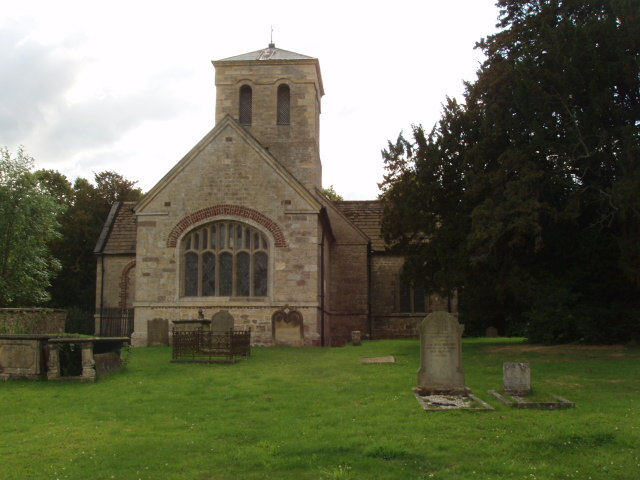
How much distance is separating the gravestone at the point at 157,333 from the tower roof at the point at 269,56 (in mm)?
15775

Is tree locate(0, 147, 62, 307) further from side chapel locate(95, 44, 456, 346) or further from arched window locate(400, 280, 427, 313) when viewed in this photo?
arched window locate(400, 280, 427, 313)

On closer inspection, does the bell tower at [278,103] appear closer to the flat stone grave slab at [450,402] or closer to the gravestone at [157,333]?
the gravestone at [157,333]

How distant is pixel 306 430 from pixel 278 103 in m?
26.9

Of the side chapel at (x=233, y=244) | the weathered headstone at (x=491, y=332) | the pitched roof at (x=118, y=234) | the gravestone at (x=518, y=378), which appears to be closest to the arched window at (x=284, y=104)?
the side chapel at (x=233, y=244)

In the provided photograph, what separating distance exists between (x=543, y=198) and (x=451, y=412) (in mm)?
13249

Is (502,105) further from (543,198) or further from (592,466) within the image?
(592,466)

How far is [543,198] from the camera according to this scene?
70.9ft

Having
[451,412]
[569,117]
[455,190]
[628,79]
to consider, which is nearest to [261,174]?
[455,190]

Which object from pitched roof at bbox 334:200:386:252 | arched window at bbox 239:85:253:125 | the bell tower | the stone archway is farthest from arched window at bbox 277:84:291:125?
the stone archway

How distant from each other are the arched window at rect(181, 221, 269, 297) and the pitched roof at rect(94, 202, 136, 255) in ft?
29.4

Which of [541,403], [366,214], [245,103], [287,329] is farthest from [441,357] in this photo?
[366,214]

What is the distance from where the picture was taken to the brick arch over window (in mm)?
25047

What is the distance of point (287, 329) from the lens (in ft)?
79.9

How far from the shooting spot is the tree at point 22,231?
33.6 m
